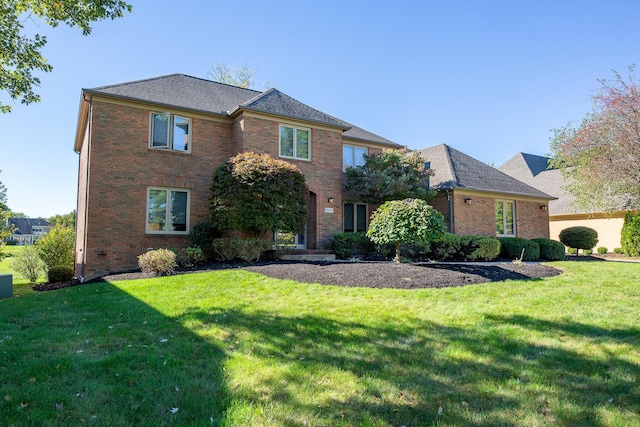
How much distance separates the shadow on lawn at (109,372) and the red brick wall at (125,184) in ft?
21.7

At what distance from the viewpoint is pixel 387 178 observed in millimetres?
15148

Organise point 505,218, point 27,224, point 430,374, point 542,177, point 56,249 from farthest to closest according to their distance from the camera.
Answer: point 27,224
point 542,177
point 505,218
point 56,249
point 430,374

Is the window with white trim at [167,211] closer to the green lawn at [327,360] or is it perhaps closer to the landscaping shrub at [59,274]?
the landscaping shrub at [59,274]

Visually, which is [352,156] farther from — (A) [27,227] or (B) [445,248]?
(A) [27,227]

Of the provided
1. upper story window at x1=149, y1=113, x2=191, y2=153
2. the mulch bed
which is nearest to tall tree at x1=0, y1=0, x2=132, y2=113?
upper story window at x1=149, y1=113, x2=191, y2=153

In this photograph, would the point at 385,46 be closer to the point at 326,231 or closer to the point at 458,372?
the point at 326,231

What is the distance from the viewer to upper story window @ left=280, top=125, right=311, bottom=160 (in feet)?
48.4

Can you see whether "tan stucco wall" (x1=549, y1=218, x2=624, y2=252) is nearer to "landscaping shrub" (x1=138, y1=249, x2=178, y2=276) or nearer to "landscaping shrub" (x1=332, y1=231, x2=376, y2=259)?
"landscaping shrub" (x1=332, y1=231, x2=376, y2=259)

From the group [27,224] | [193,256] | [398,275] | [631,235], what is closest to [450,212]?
[398,275]

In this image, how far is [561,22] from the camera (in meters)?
11.2

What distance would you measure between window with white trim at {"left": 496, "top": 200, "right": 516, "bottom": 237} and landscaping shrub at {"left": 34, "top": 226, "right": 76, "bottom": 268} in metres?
19.3

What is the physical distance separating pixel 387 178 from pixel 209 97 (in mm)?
8089

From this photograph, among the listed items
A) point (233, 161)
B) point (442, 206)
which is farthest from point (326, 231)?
point (442, 206)

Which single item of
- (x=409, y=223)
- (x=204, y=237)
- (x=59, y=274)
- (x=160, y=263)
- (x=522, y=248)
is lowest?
(x=59, y=274)
